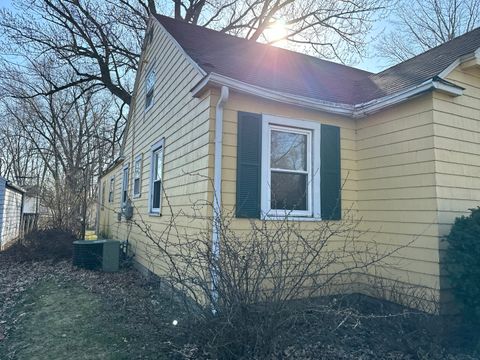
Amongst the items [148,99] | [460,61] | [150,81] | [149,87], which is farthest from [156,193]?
[460,61]

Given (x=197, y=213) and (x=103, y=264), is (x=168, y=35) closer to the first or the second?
(x=197, y=213)

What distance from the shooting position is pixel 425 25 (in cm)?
2003

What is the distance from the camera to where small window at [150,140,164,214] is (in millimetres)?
7645

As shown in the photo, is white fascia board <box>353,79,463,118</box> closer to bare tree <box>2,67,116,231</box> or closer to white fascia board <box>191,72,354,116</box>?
white fascia board <box>191,72,354,116</box>

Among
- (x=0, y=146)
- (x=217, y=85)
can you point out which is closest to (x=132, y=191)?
(x=217, y=85)

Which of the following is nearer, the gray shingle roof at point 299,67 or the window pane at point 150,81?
the gray shingle roof at point 299,67

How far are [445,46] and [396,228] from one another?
392 centimetres

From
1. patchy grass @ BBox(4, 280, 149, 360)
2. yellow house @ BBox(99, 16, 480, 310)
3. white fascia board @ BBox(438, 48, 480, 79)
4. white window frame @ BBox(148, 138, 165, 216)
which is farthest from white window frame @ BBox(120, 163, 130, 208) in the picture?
white fascia board @ BBox(438, 48, 480, 79)

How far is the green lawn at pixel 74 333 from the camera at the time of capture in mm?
3803

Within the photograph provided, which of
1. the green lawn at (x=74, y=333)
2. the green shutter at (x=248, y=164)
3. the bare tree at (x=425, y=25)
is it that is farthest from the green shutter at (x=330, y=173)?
the bare tree at (x=425, y=25)

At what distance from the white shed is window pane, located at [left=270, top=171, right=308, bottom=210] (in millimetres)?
12156

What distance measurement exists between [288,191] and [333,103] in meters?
1.63

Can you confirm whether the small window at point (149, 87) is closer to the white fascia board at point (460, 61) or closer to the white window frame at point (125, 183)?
the white window frame at point (125, 183)

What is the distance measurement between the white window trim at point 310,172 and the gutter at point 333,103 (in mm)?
300
